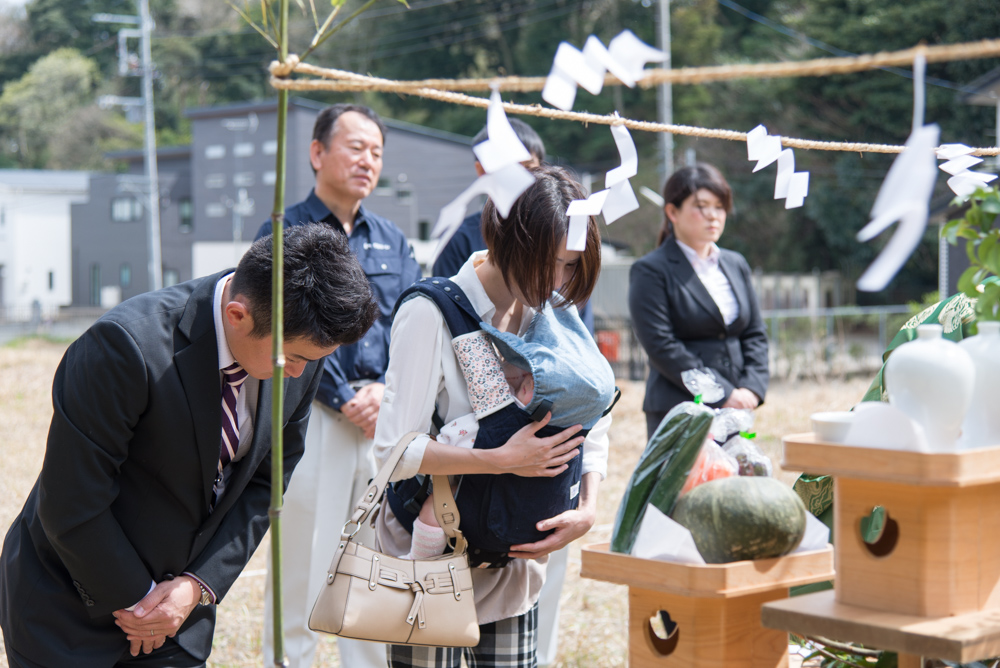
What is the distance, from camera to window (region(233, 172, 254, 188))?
28719 mm

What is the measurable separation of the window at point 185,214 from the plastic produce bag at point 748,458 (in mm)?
31987

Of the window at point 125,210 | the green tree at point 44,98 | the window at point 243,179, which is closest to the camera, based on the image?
the window at point 243,179

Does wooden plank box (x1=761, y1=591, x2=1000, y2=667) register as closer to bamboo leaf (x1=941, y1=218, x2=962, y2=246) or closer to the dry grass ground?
bamboo leaf (x1=941, y1=218, x2=962, y2=246)

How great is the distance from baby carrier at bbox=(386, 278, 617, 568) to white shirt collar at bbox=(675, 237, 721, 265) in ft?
5.97

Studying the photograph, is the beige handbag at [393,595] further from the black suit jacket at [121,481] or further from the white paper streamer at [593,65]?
the white paper streamer at [593,65]

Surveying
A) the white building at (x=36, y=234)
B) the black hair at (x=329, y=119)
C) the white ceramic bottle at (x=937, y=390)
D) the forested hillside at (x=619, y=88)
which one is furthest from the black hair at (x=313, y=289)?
the white building at (x=36, y=234)

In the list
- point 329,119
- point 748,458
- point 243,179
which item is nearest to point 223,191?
point 243,179

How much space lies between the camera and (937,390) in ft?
3.40

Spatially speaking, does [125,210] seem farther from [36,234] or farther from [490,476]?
[490,476]

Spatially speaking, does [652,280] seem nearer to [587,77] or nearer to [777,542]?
[777,542]

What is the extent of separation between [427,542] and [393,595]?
0.14 m

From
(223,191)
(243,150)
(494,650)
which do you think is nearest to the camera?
(494,650)

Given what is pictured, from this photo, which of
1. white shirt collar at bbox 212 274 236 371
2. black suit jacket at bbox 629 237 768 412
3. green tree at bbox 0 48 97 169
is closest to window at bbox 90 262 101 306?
green tree at bbox 0 48 97 169

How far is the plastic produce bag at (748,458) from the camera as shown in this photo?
137cm
